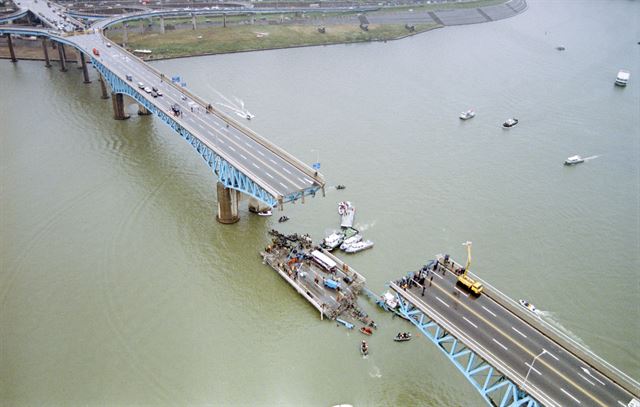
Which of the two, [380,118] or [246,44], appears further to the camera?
[246,44]

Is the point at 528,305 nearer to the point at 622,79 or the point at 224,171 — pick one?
the point at 224,171

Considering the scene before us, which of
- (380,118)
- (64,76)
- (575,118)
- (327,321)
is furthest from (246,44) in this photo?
(327,321)

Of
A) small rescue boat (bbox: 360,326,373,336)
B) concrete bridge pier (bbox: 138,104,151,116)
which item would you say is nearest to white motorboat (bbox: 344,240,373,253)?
small rescue boat (bbox: 360,326,373,336)

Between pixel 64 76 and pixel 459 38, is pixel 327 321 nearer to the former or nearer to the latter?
pixel 64 76

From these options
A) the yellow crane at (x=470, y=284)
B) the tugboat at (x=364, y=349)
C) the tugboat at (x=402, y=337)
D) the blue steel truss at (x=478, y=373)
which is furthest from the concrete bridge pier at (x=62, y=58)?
the yellow crane at (x=470, y=284)

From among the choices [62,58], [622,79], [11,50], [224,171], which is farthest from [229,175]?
[622,79]

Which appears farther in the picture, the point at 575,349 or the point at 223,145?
the point at 223,145
